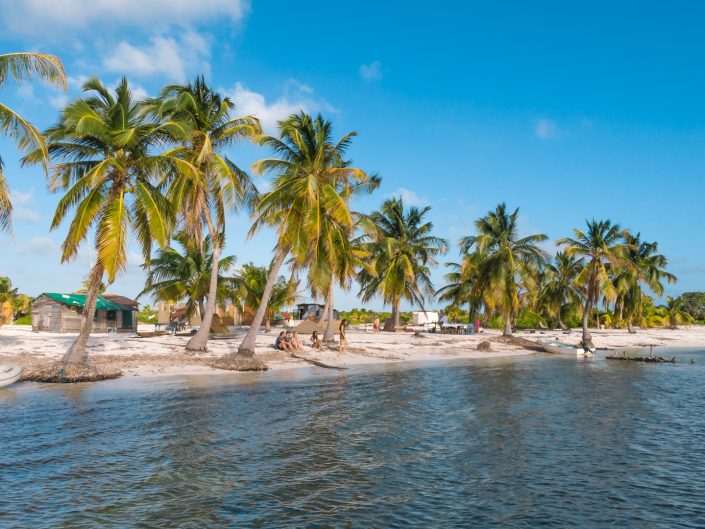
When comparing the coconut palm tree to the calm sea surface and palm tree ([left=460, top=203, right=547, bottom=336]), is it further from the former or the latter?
the calm sea surface

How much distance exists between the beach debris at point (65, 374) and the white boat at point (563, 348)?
103 ft

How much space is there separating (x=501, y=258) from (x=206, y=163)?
2605 centimetres


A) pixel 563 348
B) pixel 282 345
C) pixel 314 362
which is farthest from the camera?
pixel 563 348

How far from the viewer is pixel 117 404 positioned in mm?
14383

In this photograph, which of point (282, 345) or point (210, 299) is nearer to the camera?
point (210, 299)

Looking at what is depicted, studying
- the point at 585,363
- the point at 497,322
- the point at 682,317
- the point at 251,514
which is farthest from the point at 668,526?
the point at 682,317

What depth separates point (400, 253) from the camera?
4538 cm

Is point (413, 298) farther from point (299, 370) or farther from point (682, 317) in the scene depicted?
point (682, 317)

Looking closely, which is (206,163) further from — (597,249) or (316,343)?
(597,249)

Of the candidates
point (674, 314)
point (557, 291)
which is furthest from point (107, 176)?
point (674, 314)

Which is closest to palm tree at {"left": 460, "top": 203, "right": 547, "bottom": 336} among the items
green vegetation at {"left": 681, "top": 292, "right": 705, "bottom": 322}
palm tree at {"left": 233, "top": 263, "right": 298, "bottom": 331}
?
palm tree at {"left": 233, "top": 263, "right": 298, "bottom": 331}

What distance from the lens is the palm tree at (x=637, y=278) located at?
5425 centimetres

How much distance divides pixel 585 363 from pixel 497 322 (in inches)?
1298

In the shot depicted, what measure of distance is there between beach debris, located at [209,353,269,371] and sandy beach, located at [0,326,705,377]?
0.38 metres
